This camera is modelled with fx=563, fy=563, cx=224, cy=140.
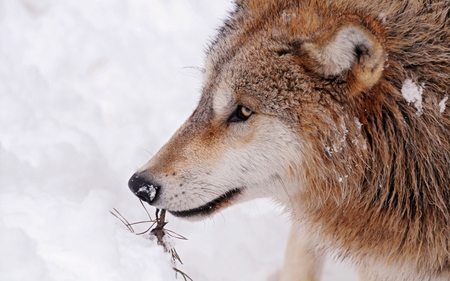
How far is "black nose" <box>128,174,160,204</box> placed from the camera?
3.21 m

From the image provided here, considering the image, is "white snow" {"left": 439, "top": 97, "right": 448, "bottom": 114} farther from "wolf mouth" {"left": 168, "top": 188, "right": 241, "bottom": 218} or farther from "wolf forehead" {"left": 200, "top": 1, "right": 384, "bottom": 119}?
"wolf mouth" {"left": 168, "top": 188, "right": 241, "bottom": 218}

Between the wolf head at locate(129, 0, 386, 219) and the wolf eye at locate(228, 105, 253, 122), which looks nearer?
the wolf head at locate(129, 0, 386, 219)

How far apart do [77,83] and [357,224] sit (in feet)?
10.9

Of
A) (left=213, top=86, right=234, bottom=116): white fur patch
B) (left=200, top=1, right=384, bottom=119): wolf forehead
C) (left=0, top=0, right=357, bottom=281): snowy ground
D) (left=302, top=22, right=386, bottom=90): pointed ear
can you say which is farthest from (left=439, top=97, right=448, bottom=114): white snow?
(left=0, top=0, right=357, bottom=281): snowy ground

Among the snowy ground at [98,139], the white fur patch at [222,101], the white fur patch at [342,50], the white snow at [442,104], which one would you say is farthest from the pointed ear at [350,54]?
the snowy ground at [98,139]

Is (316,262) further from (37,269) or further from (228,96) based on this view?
(37,269)

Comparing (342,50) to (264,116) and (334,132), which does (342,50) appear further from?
(264,116)

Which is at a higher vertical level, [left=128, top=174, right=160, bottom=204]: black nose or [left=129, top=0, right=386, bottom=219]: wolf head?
[left=129, top=0, right=386, bottom=219]: wolf head

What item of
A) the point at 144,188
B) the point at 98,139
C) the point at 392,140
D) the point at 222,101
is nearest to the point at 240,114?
the point at 222,101

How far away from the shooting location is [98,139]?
514 cm

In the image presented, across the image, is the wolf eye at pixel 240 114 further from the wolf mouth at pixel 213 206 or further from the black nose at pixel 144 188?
the black nose at pixel 144 188

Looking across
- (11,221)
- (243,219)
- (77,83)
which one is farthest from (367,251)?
(77,83)

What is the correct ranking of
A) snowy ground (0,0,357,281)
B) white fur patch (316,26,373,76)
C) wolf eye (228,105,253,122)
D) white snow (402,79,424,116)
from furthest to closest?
snowy ground (0,0,357,281)
wolf eye (228,105,253,122)
white snow (402,79,424,116)
white fur patch (316,26,373,76)

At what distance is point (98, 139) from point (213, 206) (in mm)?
2132
